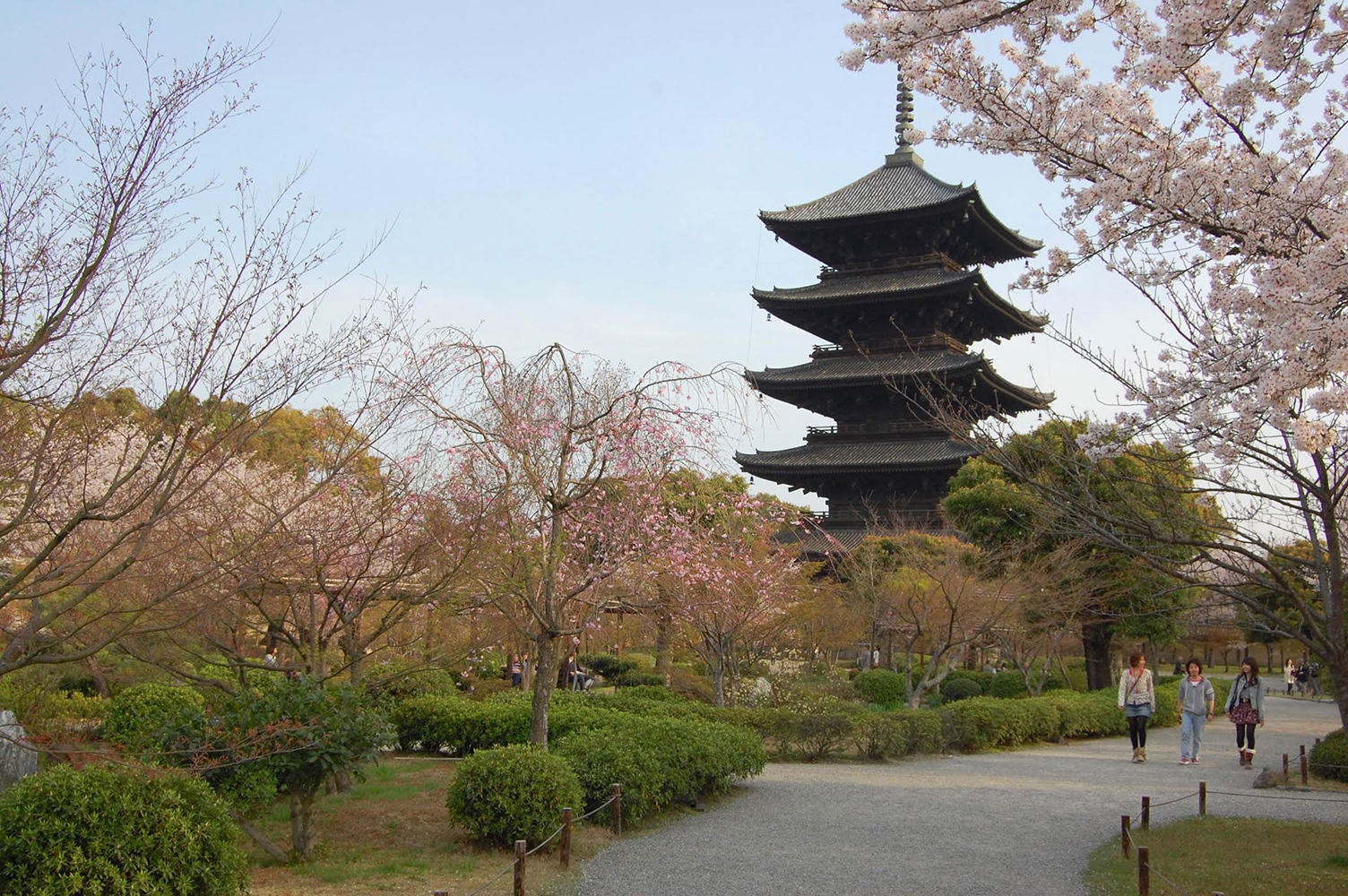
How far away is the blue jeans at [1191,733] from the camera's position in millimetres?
14508

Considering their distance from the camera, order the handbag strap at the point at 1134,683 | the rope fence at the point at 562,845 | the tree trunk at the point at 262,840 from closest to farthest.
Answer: the rope fence at the point at 562,845
the tree trunk at the point at 262,840
the handbag strap at the point at 1134,683

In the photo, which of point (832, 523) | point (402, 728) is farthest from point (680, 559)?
point (832, 523)

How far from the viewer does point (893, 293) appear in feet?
98.1

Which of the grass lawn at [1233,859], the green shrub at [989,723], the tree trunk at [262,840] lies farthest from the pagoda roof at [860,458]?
the tree trunk at [262,840]

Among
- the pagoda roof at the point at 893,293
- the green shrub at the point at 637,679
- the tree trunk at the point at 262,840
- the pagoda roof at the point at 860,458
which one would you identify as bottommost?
the tree trunk at the point at 262,840

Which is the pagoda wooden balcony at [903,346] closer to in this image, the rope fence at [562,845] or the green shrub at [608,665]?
the green shrub at [608,665]

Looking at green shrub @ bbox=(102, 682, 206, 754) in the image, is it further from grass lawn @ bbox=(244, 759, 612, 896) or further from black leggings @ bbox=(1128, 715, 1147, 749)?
black leggings @ bbox=(1128, 715, 1147, 749)

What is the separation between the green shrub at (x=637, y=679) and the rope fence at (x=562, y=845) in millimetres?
13856

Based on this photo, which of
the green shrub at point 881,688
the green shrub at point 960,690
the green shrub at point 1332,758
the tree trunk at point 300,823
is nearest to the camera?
the tree trunk at point 300,823

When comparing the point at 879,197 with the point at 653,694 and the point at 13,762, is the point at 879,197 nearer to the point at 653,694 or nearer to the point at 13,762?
the point at 653,694

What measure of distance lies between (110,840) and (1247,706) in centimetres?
1369

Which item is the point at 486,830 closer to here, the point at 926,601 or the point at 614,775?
the point at 614,775

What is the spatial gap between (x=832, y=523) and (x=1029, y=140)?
83.0 feet

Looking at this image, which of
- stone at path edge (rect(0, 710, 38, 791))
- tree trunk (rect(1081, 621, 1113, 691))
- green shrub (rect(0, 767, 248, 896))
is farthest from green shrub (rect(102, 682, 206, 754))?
tree trunk (rect(1081, 621, 1113, 691))
